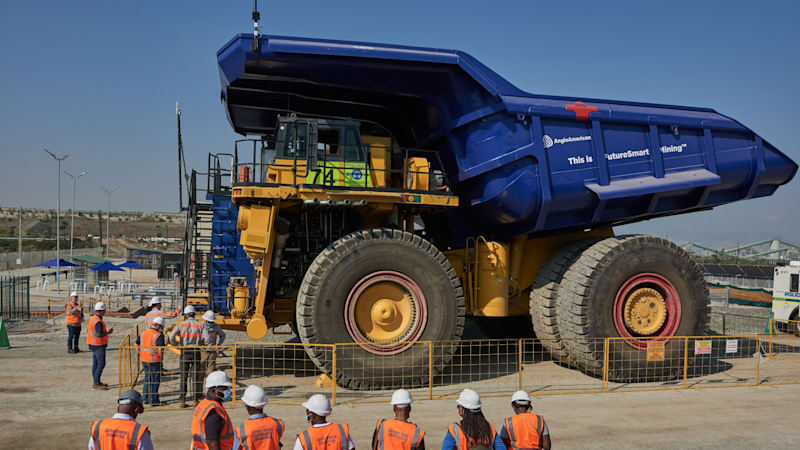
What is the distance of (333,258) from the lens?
9562mm

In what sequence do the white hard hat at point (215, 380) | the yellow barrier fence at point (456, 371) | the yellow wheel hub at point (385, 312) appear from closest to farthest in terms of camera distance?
the white hard hat at point (215, 380)
the yellow barrier fence at point (456, 371)
the yellow wheel hub at point (385, 312)

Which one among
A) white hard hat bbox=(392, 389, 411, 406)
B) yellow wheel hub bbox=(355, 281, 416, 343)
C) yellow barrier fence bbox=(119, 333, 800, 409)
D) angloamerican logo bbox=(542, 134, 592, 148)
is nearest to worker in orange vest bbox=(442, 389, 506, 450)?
white hard hat bbox=(392, 389, 411, 406)

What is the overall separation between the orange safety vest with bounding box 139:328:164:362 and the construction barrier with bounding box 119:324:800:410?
21 centimetres

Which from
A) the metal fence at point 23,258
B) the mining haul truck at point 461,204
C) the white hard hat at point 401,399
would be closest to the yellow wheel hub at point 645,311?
the mining haul truck at point 461,204

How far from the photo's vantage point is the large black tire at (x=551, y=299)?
1080cm

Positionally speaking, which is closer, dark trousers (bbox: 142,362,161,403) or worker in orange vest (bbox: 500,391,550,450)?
worker in orange vest (bbox: 500,391,550,450)

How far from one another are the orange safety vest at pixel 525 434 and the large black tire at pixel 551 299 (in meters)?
6.44

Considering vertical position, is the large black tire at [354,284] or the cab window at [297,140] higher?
the cab window at [297,140]

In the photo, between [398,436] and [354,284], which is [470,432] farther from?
[354,284]

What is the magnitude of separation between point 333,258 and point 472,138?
3377 mm

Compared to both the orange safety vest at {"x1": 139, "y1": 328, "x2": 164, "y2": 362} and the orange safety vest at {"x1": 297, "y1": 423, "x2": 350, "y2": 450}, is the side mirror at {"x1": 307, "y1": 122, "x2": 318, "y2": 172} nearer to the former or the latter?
→ the orange safety vest at {"x1": 139, "y1": 328, "x2": 164, "y2": 362}

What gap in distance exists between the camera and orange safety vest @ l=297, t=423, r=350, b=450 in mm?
4000

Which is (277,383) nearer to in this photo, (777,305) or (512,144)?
(512,144)

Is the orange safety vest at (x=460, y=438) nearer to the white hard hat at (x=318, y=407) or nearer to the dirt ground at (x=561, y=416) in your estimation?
the white hard hat at (x=318, y=407)
